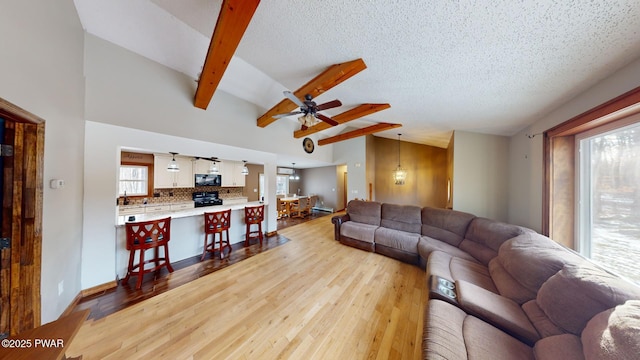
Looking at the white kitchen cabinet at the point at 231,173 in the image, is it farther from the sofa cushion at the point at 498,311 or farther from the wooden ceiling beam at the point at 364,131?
the sofa cushion at the point at 498,311

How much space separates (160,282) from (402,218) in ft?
13.9

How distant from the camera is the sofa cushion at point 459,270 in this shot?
196cm

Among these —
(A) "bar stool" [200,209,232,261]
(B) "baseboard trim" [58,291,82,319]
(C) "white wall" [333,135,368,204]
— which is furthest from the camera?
(C) "white wall" [333,135,368,204]

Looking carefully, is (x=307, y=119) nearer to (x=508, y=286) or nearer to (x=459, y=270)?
(x=459, y=270)

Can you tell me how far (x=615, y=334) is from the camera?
0.80 meters

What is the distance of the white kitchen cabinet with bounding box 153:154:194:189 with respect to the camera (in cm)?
424

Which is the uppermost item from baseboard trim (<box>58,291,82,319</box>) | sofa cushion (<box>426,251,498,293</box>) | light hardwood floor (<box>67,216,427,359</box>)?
sofa cushion (<box>426,251,498,293</box>)

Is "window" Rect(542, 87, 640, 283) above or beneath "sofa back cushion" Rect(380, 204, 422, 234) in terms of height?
above

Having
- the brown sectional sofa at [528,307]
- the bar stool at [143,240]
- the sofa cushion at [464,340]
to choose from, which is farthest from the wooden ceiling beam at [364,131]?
the bar stool at [143,240]

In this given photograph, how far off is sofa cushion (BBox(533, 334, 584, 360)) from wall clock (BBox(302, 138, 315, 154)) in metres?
5.21

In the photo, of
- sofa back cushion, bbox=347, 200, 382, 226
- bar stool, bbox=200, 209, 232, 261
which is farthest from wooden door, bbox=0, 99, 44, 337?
sofa back cushion, bbox=347, 200, 382, 226

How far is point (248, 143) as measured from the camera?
12.9 ft

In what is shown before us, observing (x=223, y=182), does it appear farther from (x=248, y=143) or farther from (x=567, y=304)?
(x=567, y=304)

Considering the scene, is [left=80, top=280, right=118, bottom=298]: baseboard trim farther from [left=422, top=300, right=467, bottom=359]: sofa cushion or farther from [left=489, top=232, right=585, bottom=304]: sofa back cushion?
[left=489, top=232, right=585, bottom=304]: sofa back cushion
